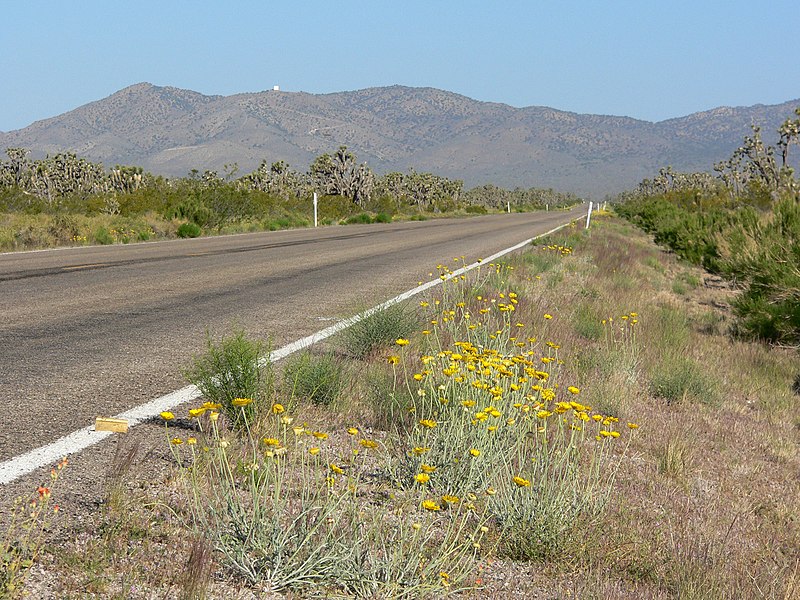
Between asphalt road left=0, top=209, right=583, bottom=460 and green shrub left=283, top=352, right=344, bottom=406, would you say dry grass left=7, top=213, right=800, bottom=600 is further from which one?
asphalt road left=0, top=209, right=583, bottom=460

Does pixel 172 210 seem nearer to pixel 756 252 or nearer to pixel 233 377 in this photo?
pixel 756 252

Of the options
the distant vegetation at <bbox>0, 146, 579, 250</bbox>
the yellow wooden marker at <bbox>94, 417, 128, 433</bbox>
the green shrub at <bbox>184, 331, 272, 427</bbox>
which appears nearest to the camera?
the yellow wooden marker at <bbox>94, 417, 128, 433</bbox>

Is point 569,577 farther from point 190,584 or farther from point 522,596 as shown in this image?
point 190,584

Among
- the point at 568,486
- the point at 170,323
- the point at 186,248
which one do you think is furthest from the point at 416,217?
the point at 568,486

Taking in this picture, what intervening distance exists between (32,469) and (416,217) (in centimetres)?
4590

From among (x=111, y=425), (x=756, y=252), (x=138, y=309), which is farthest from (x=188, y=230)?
(x=111, y=425)

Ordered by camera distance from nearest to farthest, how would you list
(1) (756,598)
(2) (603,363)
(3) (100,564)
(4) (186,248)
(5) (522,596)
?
(3) (100,564) < (5) (522,596) < (1) (756,598) < (2) (603,363) < (4) (186,248)

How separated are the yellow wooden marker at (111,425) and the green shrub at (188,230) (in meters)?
20.1

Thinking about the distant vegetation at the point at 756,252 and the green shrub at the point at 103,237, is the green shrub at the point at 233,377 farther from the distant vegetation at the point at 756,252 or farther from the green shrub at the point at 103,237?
the green shrub at the point at 103,237

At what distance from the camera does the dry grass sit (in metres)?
2.84

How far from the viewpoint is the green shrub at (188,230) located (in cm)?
2367

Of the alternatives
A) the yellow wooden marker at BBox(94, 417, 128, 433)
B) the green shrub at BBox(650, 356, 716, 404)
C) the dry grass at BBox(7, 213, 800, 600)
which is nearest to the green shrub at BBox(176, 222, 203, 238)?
the dry grass at BBox(7, 213, 800, 600)

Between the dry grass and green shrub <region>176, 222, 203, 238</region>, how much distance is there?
15.4 meters

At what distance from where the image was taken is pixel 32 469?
366 cm
